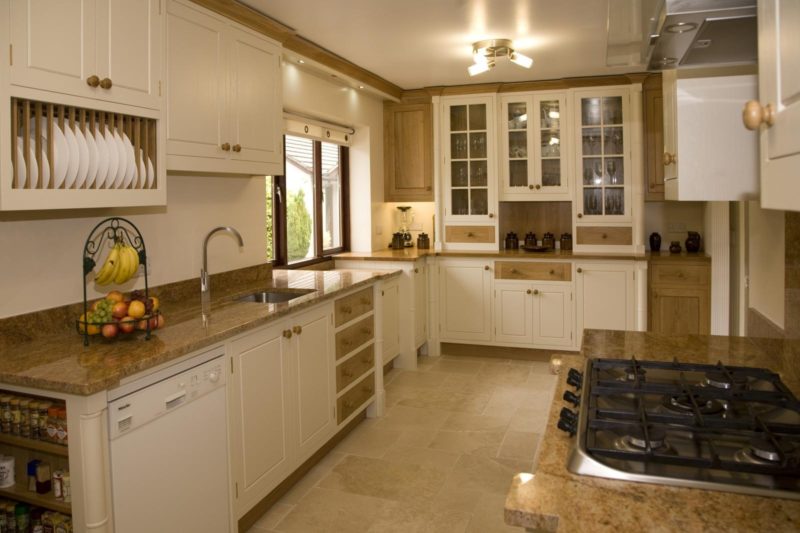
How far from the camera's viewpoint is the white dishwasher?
1.96m


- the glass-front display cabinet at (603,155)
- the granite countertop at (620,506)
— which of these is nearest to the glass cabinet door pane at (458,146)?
the glass-front display cabinet at (603,155)

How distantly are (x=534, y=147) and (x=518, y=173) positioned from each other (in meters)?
0.27

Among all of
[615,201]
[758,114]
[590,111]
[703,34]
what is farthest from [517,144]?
[758,114]

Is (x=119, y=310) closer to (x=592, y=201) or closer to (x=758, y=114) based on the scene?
(x=758, y=114)

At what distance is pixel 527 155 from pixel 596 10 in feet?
6.76

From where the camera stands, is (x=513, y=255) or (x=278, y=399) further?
(x=513, y=255)

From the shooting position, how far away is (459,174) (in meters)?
5.74

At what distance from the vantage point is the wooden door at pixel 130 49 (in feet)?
7.61

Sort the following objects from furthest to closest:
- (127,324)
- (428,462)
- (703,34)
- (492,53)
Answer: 1. (492,53)
2. (428,462)
3. (127,324)
4. (703,34)

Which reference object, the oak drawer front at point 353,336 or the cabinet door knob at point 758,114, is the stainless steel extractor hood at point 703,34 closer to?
the cabinet door knob at point 758,114

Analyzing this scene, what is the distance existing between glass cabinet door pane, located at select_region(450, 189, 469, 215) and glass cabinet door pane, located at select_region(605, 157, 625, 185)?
123 centimetres

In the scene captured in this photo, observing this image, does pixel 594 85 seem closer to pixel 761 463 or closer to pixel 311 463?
pixel 311 463

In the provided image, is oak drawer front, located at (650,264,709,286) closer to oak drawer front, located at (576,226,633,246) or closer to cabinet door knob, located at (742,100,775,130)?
oak drawer front, located at (576,226,633,246)

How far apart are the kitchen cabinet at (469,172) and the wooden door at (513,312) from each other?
442 mm
